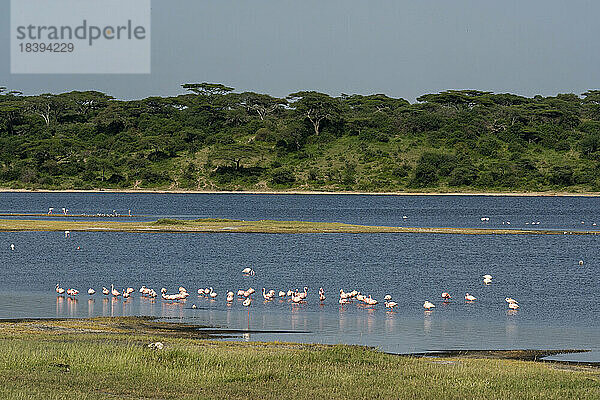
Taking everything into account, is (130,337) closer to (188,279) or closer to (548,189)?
Answer: (188,279)

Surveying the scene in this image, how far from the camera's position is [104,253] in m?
53.8

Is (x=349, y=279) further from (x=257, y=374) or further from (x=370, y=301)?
(x=257, y=374)

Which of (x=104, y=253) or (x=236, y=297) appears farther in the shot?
(x=104, y=253)

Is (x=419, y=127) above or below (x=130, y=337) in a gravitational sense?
above

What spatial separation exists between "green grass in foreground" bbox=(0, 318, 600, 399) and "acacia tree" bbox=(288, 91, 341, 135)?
13977 centimetres

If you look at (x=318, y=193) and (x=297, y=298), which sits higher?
(x=318, y=193)

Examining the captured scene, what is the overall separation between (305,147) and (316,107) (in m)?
9.49

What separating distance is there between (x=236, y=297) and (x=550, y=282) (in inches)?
593

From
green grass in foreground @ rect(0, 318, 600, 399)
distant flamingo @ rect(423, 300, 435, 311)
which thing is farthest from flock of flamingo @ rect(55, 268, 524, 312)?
green grass in foreground @ rect(0, 318, 600, 399)

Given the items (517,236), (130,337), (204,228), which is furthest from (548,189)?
(130,337)

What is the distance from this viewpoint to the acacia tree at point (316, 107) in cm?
16012

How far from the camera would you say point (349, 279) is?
4266 centimetres

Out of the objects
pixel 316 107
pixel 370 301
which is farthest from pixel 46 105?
pixel 370 301

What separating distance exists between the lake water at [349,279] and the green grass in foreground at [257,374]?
485 cm
